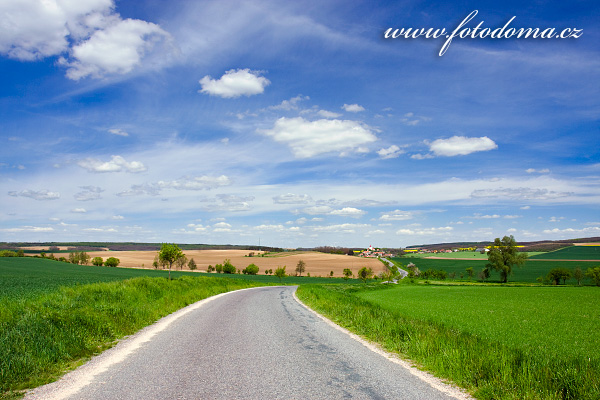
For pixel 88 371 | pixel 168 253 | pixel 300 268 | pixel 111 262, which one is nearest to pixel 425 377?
pixel 88 371

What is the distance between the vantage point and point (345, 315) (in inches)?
591

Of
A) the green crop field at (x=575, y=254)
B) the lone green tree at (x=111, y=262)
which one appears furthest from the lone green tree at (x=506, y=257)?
the lone green tree at (x=111, y=262)

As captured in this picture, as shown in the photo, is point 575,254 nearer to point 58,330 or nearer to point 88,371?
point 58,330

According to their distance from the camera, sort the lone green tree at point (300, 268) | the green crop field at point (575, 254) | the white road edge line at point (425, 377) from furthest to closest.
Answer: the green crop field at point (575, 254) → the lone green tree at point (300, 268) → the white road edge line at point (425, 377)

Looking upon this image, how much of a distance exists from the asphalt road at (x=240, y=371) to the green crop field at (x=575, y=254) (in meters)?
136

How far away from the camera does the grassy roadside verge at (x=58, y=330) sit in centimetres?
666

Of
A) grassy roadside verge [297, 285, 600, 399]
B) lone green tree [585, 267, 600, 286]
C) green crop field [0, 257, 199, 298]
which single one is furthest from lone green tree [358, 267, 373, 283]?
grassy roadside verge [297, 285, 600, 399]

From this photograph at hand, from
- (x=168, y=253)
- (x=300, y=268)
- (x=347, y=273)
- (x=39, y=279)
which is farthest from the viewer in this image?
(x=300, y=268)

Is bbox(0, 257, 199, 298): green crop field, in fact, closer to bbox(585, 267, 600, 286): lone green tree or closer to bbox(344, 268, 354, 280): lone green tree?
bbox(344, 268, 354, 280): lone green tree

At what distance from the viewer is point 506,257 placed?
273 ft

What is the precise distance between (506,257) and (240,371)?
89.8 metres

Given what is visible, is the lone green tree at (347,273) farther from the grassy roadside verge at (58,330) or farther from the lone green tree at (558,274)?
the grassy roadside verge at (58,330)

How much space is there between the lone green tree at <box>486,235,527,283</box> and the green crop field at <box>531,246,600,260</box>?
1947 inches

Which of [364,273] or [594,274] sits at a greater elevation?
[594,274]
